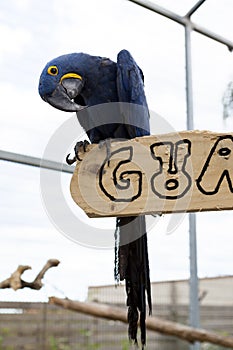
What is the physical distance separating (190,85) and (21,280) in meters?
1.10

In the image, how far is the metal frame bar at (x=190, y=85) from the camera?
1884 mm

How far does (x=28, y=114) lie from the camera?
1.70 meters

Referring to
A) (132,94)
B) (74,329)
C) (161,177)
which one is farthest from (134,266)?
(74,329)

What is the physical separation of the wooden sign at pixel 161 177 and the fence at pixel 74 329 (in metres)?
1.49

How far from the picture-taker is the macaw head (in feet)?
3.01

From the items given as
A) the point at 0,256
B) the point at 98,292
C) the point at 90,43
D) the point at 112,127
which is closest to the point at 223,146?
the point at 112,127

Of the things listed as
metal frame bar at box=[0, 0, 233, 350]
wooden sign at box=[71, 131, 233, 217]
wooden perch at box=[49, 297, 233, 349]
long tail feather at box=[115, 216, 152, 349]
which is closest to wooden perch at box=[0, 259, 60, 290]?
wooden perch at box=[49, 297, 233, 349]

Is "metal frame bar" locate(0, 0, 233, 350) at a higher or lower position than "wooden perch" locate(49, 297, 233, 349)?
higher

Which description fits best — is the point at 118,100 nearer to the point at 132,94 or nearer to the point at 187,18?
the point at 132,94

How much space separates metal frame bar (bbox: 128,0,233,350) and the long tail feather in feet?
3.66

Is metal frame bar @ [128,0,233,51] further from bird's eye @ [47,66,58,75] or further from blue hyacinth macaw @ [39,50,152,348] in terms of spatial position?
bird's eye @ [47,66,58,75]

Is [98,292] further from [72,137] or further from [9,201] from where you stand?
[72,137]

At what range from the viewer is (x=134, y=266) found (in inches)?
30.0

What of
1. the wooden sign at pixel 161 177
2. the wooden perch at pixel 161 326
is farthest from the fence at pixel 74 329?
the wooden sign at pixel 161 177
